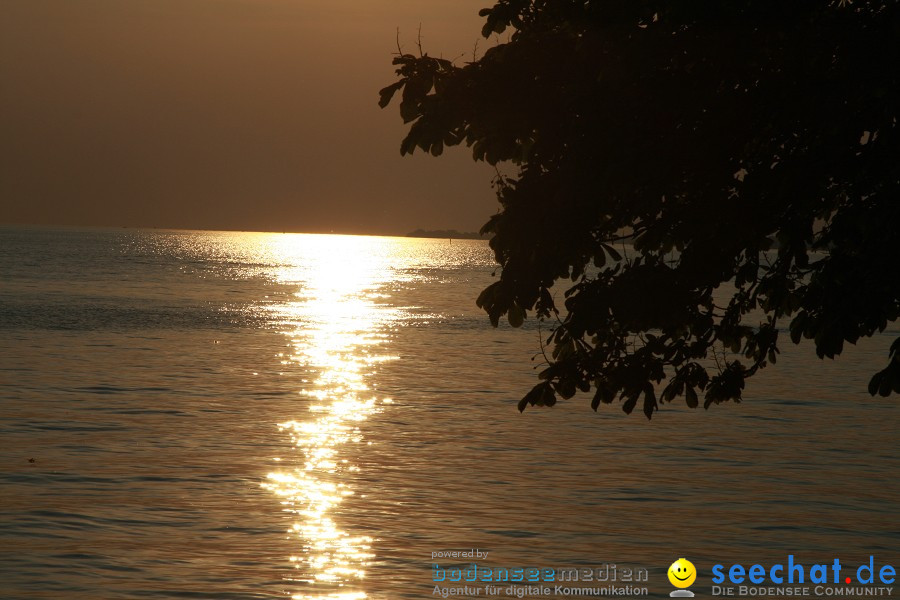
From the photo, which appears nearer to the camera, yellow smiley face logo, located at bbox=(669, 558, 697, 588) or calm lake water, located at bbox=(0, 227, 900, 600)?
yellow smiley face logo, located at bbox=(669, 558, 697, 588)

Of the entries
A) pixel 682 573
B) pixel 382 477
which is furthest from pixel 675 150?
pixel 382 477

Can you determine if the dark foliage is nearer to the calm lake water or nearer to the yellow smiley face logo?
the yellow smiley face logo

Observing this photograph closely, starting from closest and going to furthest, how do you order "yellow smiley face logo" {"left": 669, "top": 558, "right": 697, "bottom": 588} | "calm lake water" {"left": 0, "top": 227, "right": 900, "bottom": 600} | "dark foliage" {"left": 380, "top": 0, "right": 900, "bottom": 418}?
"dark foliage" {"left": 380, "top": 0, "right": 900, "bottom": 418} → "yellow smiley face logo" {"left": 669, "top": 558, "right": 697, "bottom": 588} → "calm lake water" {"left": 0, "top": 227, "right": 900, "bottom": 600}

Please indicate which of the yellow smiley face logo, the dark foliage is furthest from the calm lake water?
the dark foliage

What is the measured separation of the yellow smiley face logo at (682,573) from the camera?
10.9m

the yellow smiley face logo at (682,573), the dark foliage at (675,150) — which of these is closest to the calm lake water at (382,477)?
the yellow smiley face logo at (682,573)

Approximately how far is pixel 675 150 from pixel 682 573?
4714 millimetres

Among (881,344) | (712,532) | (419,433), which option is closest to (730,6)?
(712,532)

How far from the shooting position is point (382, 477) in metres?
15.3

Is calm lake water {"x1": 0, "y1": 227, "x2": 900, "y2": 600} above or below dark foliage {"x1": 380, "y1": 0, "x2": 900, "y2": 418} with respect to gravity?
below

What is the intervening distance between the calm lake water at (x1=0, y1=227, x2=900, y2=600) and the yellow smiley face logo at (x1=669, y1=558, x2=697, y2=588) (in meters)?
0.14

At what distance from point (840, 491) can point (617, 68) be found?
29.9 feet

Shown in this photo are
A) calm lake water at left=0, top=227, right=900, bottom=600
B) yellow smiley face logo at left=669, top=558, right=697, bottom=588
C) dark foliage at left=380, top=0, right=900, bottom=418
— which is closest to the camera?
dark foliage at left=380, top=0, right=900, bottom=418

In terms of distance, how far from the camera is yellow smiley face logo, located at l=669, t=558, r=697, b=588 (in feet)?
35.8
